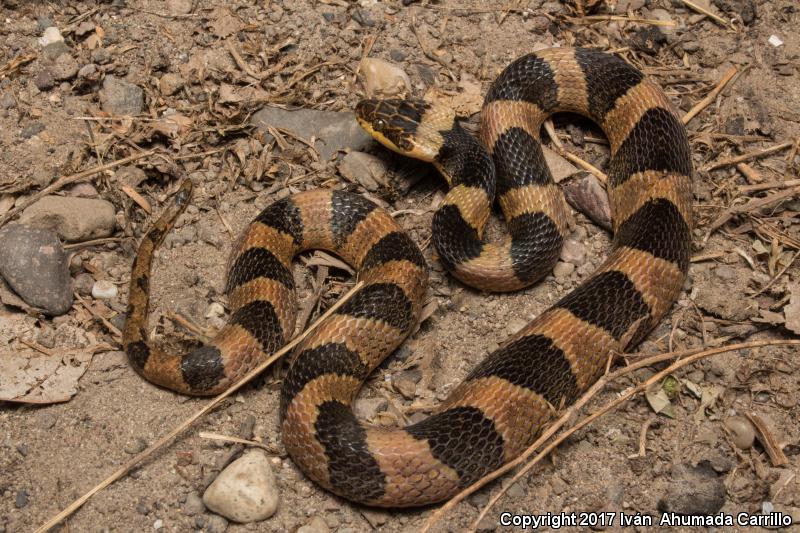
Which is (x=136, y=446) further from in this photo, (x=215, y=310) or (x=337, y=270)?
(x=337, y=270)

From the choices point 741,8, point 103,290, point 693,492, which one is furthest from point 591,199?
point 103,290

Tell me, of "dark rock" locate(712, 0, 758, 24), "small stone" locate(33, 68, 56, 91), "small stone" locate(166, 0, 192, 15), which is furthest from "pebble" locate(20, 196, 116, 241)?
"dark rock" locate(712, 0, 758, 24)

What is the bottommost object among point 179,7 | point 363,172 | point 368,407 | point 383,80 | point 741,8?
point 368,407

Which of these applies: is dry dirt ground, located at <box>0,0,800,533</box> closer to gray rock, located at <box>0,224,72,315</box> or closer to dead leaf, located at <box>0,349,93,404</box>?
dead leaf, located at <box>0,349,93,404</box>

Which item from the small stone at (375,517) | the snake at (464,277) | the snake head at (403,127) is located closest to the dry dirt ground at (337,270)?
the small stone at (375,517)

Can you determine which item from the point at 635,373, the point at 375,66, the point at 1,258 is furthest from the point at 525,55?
the point at 1,258
